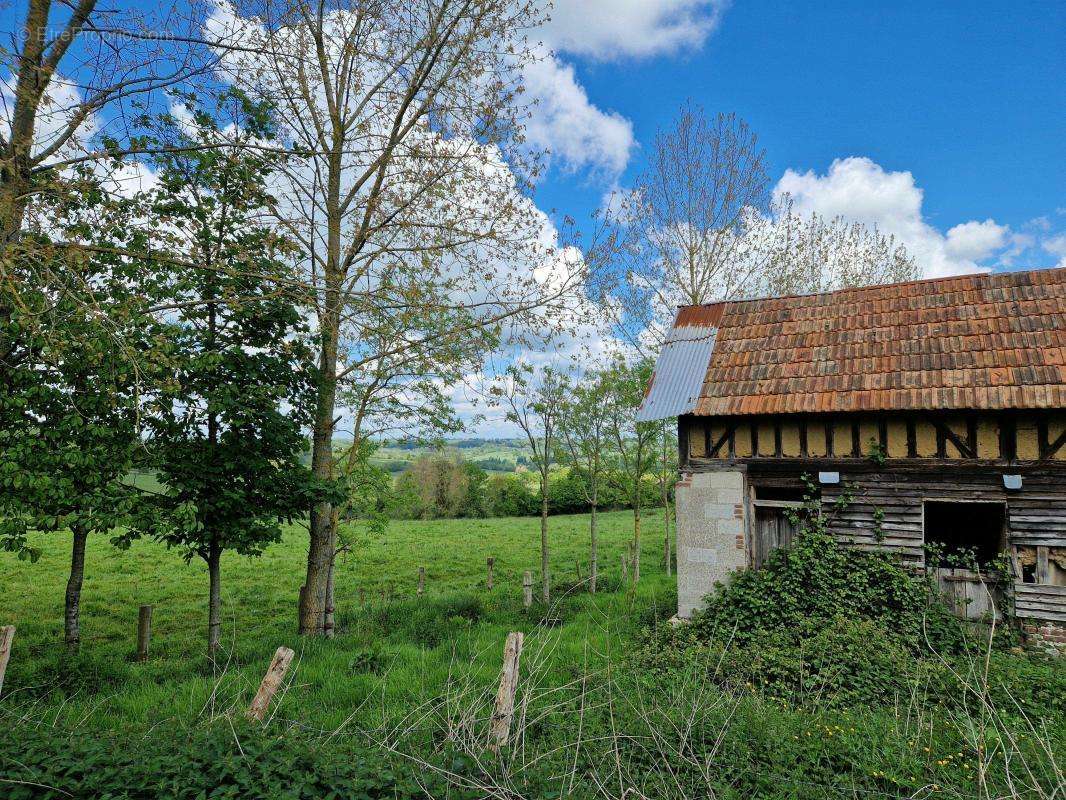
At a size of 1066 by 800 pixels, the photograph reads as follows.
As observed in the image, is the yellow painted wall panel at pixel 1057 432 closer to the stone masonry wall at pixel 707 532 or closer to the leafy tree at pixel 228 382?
the stone masonry wall at pixel 707 532

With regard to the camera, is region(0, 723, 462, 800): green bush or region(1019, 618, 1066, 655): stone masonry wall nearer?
region(0, 723, 462, 800): green bush

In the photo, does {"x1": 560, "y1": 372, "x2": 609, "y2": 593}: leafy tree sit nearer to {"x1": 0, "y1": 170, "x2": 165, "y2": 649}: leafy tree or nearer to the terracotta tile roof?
the terracotta tile roof

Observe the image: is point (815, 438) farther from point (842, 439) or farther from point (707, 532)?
point (707, 532)

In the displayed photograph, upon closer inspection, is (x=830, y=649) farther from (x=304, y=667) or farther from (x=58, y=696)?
(x=58, y=696)

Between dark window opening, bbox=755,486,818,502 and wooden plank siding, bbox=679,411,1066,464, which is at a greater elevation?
wooden plank siding, bbox=679,411,1066,464

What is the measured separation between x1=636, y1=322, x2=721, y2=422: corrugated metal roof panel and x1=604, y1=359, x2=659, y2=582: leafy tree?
3.56 m

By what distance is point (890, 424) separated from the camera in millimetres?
9945

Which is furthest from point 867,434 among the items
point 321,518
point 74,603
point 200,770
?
point 74,603

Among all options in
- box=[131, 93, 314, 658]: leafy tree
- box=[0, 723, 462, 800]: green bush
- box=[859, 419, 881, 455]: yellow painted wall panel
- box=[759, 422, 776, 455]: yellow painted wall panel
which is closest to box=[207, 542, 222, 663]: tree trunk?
box=[131, 93, 314, 658]: leafy tree

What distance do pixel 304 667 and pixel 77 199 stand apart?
6478 millimetres

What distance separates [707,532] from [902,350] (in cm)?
502

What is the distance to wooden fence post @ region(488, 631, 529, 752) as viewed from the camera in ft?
15.2

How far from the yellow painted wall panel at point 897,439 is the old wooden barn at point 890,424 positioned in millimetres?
20

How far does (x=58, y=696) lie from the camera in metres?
7.05
